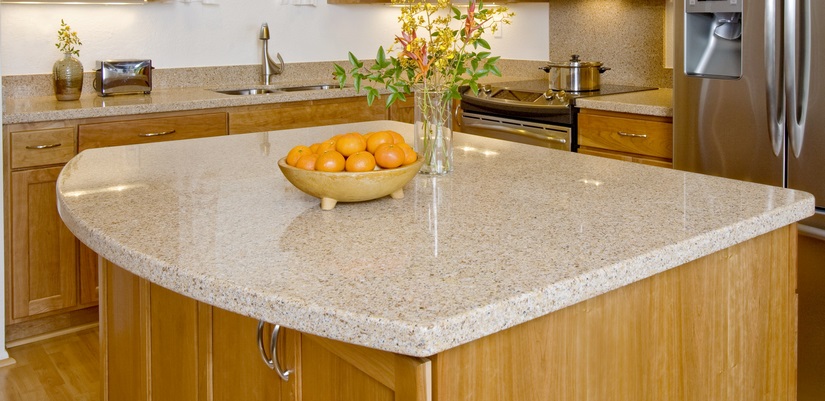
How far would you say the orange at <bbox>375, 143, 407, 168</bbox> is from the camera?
5.69 ft

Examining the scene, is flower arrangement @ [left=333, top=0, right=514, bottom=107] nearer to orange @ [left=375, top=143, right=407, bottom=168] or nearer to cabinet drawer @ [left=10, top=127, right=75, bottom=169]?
orange @ [left=375, top=143, right=407, bottom=168]

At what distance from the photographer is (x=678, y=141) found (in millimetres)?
3221

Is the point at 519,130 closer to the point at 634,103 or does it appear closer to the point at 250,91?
the point at 634,103

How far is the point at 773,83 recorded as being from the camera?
281 centimetres

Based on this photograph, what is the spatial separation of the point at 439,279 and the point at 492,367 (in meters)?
0.15

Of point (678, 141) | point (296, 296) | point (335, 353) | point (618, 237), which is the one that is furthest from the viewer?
point (678, 141)

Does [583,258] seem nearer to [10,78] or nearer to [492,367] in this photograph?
[492,367]

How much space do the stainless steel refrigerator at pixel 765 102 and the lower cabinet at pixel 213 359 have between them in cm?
197

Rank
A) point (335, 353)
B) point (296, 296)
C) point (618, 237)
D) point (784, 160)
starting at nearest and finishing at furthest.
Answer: point (296, 296) → point (335, 353) → point (618, 237) → point (784, 160)

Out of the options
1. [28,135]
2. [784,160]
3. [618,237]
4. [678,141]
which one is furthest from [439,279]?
[28,135]

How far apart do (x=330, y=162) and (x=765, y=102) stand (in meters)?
1.76

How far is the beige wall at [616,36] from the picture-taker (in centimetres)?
416

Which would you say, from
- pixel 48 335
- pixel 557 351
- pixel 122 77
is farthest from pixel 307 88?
pixel 557 351

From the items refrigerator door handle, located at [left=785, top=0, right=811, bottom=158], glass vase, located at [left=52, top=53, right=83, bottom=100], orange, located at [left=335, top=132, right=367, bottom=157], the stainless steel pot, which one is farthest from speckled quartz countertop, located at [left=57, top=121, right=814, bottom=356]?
the stainless steel pot
